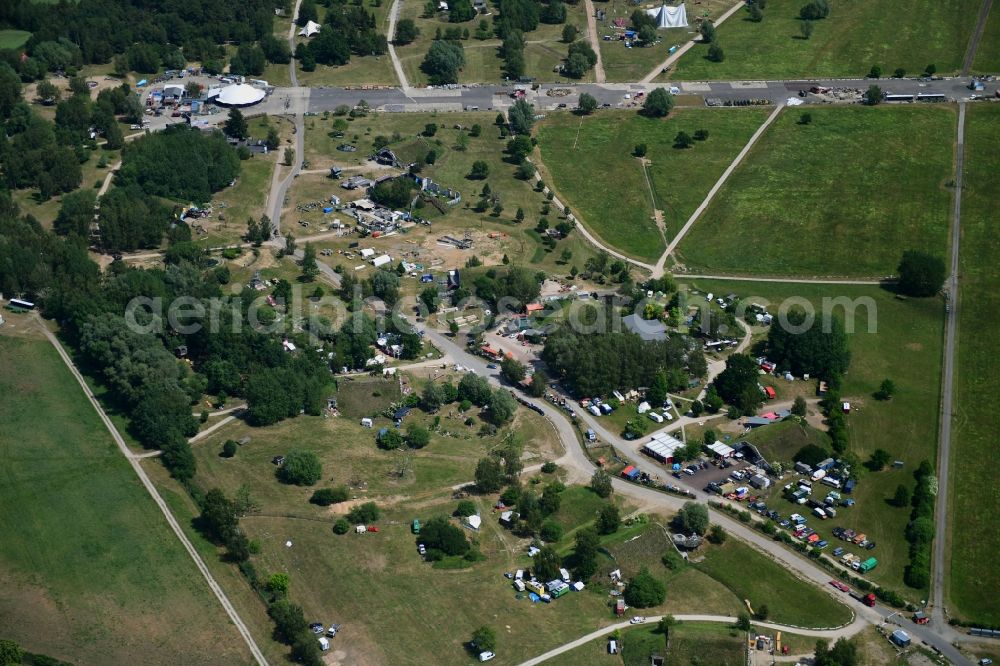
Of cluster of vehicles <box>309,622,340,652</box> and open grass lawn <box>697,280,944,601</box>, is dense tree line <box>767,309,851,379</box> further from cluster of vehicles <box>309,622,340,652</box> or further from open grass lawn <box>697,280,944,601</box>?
cluster of vehicles <box>309,622,340,652</box>

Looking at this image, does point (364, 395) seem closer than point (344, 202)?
Yes

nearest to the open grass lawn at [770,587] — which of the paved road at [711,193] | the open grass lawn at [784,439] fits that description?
the open grass lawn at [784,439]

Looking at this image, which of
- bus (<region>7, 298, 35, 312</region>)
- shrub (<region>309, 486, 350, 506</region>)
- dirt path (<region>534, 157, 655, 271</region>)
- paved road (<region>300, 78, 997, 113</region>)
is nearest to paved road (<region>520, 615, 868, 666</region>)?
shrub (<region>309, 486, 350, 506</region>)

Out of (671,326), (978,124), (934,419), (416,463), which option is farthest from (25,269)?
(978,124)

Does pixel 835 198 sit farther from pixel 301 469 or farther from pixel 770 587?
pixel 301 469

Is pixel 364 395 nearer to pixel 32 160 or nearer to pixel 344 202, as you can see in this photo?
pixel 344 202

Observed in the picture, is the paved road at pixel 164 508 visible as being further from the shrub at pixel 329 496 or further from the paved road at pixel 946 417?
the paved road at pixel 946 417
